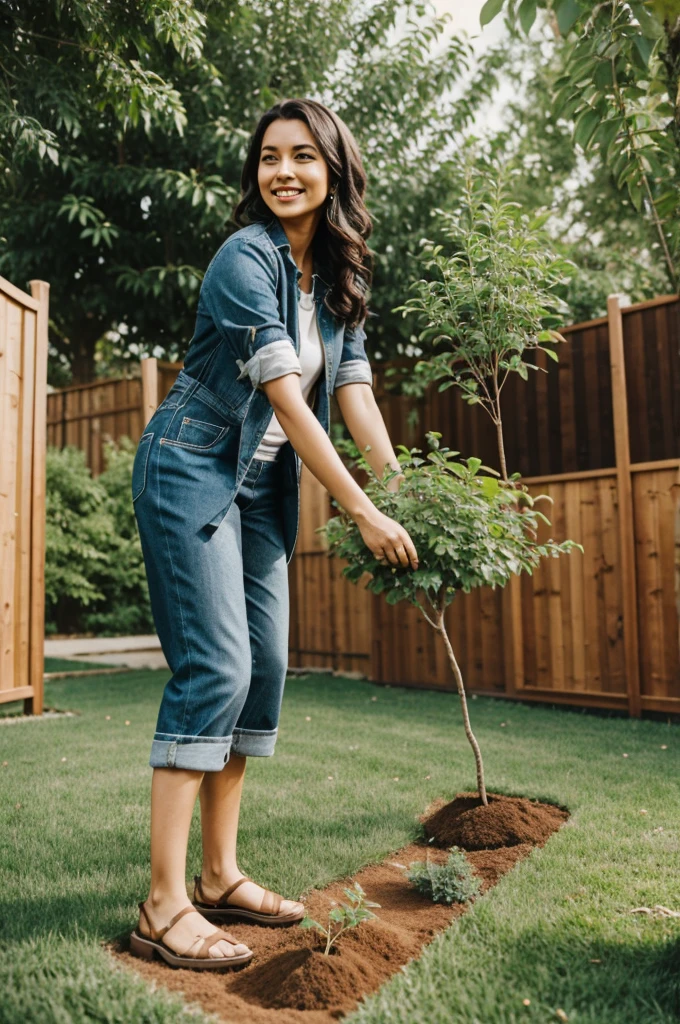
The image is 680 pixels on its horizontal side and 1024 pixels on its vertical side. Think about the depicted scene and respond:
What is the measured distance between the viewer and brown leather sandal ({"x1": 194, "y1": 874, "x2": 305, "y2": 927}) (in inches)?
80.1

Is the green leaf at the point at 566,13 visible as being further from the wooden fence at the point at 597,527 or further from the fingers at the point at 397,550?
the wooden fence at the point at 597,527

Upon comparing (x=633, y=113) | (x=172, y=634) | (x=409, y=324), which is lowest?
(x=172, y=634)

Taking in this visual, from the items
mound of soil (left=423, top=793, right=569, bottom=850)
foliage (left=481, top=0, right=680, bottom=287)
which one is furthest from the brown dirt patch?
foliage (left=481, top=0, right=680, bottom=287)

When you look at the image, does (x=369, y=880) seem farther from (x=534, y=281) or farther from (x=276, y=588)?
(x=534, y=281)

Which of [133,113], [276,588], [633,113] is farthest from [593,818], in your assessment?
[133,113]

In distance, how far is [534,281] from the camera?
10.4 ft

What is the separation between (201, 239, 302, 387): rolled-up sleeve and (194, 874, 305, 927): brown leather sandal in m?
1.25

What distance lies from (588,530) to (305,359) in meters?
3.71

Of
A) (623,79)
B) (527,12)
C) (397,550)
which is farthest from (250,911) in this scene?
(623,79)

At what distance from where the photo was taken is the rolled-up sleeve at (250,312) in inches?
71.4

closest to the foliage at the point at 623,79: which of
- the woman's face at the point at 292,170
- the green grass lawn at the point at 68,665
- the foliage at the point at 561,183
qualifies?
the woman's face at the point at 292,170

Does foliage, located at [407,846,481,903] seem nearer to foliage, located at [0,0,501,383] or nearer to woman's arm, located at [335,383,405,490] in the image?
woman's arm, located at [335,383,405,490]

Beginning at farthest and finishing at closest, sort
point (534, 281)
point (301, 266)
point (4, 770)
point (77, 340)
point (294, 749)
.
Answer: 1. point (77, 340)
2. point (294, 749)
3. point (4, 770)
4. point (534, 281)
5. point (301, 266)

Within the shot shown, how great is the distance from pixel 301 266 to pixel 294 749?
105 inches
